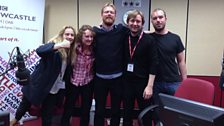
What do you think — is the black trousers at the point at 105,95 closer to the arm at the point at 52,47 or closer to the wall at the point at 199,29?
the arm at the point at 52,47

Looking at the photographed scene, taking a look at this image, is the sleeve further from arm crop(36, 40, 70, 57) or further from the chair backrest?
arm crop(36, 40, 70, 57)

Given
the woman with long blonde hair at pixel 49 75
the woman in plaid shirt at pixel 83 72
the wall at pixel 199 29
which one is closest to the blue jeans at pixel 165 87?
the woman in plaid shirt at pixel 83 72

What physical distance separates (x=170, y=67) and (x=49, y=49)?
135cm

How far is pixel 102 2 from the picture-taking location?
15.0 ft

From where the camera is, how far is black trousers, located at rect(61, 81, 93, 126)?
3412 mm

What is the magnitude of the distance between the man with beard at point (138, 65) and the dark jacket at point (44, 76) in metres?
0.79

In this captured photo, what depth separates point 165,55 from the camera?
3.14 metres

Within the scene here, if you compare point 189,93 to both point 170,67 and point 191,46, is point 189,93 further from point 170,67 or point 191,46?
point 191,46

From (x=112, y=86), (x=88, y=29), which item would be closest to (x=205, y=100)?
(x=112, y=86)

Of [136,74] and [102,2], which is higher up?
[102,2]

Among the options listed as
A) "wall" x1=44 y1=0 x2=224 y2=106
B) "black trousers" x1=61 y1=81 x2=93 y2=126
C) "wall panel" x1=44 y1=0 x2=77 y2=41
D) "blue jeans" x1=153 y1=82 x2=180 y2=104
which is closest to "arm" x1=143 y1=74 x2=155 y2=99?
"blue jeans" x1=153 y1=82 x2=180 y2=104

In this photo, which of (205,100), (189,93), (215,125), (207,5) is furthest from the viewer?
(207,5)

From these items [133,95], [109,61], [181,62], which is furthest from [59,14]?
[181,62]

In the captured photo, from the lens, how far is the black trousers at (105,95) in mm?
3250
